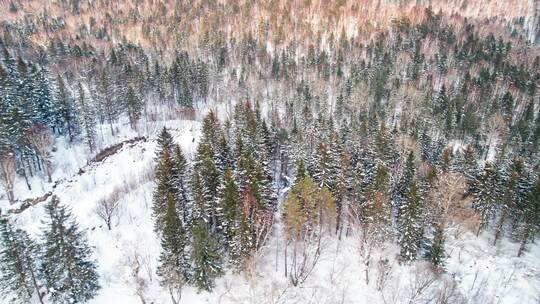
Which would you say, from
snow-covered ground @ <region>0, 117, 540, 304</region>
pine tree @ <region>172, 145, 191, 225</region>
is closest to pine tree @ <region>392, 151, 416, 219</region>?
snow-covered ground @ <region>0, 117, 540, 304</region>

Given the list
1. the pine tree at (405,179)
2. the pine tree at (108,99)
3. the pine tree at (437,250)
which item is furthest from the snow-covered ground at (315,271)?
the pine tree at (108,99)

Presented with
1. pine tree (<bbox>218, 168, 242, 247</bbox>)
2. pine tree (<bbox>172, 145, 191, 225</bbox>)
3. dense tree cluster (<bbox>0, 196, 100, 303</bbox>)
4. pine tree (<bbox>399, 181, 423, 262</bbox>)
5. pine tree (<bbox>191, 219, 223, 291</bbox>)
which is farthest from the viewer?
pine tree (<bbox>172, 145, 191, 225</bbox>)

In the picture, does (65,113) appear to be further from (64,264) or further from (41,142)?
(64,264)

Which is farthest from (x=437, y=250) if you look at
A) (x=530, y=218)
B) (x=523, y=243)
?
(x=530, y=218)

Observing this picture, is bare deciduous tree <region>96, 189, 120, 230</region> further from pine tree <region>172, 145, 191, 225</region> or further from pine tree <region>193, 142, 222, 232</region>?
pine tree <region>193, 142, 222, 232</region>

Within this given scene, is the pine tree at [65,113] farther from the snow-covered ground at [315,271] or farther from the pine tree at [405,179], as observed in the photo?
the pine tree at [405,179]
